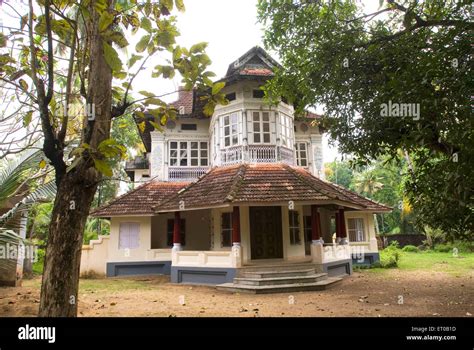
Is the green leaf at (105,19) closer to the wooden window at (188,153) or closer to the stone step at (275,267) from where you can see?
the stone step at (275,267)

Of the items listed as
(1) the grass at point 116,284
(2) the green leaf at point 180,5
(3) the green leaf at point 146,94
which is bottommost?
(1) the grass at point 116,284

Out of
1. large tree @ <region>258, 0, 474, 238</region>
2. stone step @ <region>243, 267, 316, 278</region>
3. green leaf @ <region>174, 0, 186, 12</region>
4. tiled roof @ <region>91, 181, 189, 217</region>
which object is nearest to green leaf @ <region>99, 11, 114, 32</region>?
green leaf @ <region>174, 0, 186, 12</region>

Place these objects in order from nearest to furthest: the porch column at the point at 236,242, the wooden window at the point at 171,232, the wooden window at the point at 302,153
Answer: the porch column at the point at 236,242, the wooden window at the point at 171,232, the wooden window at the point at 302,153

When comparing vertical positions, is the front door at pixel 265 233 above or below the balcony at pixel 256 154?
below

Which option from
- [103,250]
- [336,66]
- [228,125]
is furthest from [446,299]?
[103,250]

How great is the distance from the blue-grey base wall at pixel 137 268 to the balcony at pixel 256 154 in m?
5.35

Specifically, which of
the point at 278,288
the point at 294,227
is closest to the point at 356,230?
the point at 294,227

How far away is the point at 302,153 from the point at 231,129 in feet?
14.9

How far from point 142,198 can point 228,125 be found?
5.09m

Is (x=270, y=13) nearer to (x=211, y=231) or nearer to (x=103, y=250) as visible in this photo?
(x=211, y=231)

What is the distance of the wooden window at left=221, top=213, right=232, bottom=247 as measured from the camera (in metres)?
13.4

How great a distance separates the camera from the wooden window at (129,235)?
47.1 feet

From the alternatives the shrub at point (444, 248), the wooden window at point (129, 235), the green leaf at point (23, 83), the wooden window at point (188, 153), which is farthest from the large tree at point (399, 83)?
the shrub at point (444, 248)

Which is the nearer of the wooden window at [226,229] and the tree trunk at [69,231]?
the tree trunk at [69,231]
